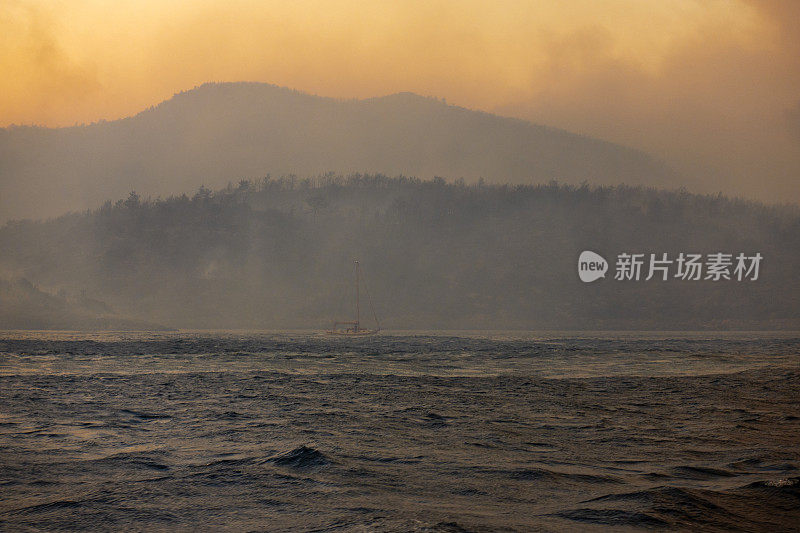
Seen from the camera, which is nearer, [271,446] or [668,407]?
[271,446]

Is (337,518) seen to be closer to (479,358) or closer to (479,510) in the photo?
(479,510)

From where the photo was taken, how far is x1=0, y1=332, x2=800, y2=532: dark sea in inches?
448

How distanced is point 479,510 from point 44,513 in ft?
22.4

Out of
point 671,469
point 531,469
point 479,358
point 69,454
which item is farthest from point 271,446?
point 479,358

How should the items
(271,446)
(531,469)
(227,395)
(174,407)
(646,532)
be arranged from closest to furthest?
(646,532) → (531,469) → (271,446) → (174,407) → (227,395)

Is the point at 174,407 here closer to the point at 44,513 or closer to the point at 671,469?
the point at 44,513

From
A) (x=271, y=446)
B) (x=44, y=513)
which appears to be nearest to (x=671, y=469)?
(x=271, y=446)

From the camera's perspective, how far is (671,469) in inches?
603

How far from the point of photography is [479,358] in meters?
65.4

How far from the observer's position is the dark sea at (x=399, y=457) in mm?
11391

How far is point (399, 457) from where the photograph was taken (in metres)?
16.9

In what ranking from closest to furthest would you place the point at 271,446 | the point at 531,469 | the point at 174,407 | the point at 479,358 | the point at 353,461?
1. the point at 531,469
2. the point at 353,461
3. the point at 271,446
4. the point at 174,407
5. the point at 479,358

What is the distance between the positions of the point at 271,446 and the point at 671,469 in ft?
31.0

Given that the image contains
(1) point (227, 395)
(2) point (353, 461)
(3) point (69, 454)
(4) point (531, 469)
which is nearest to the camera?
(4) point (531, 469)
